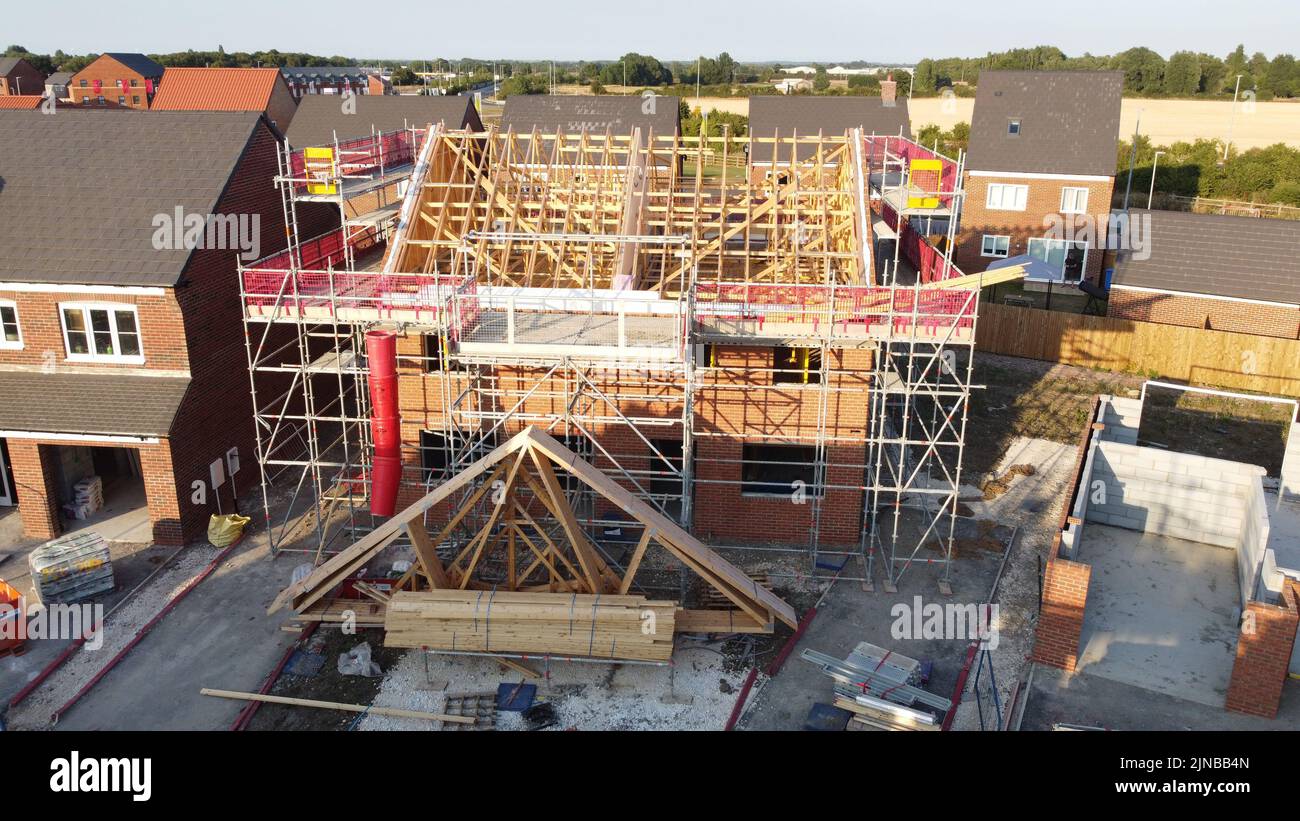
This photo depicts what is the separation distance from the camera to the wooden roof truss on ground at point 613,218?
781 inches

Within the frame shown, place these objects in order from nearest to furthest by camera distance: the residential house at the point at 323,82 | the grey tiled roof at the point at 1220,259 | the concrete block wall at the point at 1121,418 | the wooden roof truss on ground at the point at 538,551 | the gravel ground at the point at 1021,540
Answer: the wooden roof truss on ground at the point at 538,551 < the gravel ground at the point at 1021,540 < the concrete block wall at the point at 1121,418 < the grey tiled roof at the point at 1220,259 < the residential house at the point at 323,82

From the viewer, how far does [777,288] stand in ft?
55.3

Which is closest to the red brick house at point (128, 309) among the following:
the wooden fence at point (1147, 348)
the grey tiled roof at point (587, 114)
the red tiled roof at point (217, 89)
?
the wooden fence at point (1147, 348)

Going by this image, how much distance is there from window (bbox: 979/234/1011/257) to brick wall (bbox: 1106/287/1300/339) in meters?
9.68

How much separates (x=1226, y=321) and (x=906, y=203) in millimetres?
18396

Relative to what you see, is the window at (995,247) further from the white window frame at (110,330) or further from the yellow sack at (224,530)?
the white window frame at (110,330)

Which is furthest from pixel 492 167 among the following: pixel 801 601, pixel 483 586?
pixel 801 601

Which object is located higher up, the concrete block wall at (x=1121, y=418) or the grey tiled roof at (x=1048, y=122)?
the grey tiled roof at (x=1048, y=122)

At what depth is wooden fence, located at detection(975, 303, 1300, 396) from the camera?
1147 inches

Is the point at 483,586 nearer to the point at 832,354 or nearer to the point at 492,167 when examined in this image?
the point at 832,354

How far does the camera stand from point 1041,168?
134 feet

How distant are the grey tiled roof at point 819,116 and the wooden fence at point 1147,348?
18.6 m

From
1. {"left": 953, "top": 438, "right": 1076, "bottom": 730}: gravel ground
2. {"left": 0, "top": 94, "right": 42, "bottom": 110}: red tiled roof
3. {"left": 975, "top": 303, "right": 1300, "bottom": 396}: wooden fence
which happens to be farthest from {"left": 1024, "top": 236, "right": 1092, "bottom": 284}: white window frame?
{"left": 0, "top": 94, "right": 42, "bottom": 110}: red tiled roof
